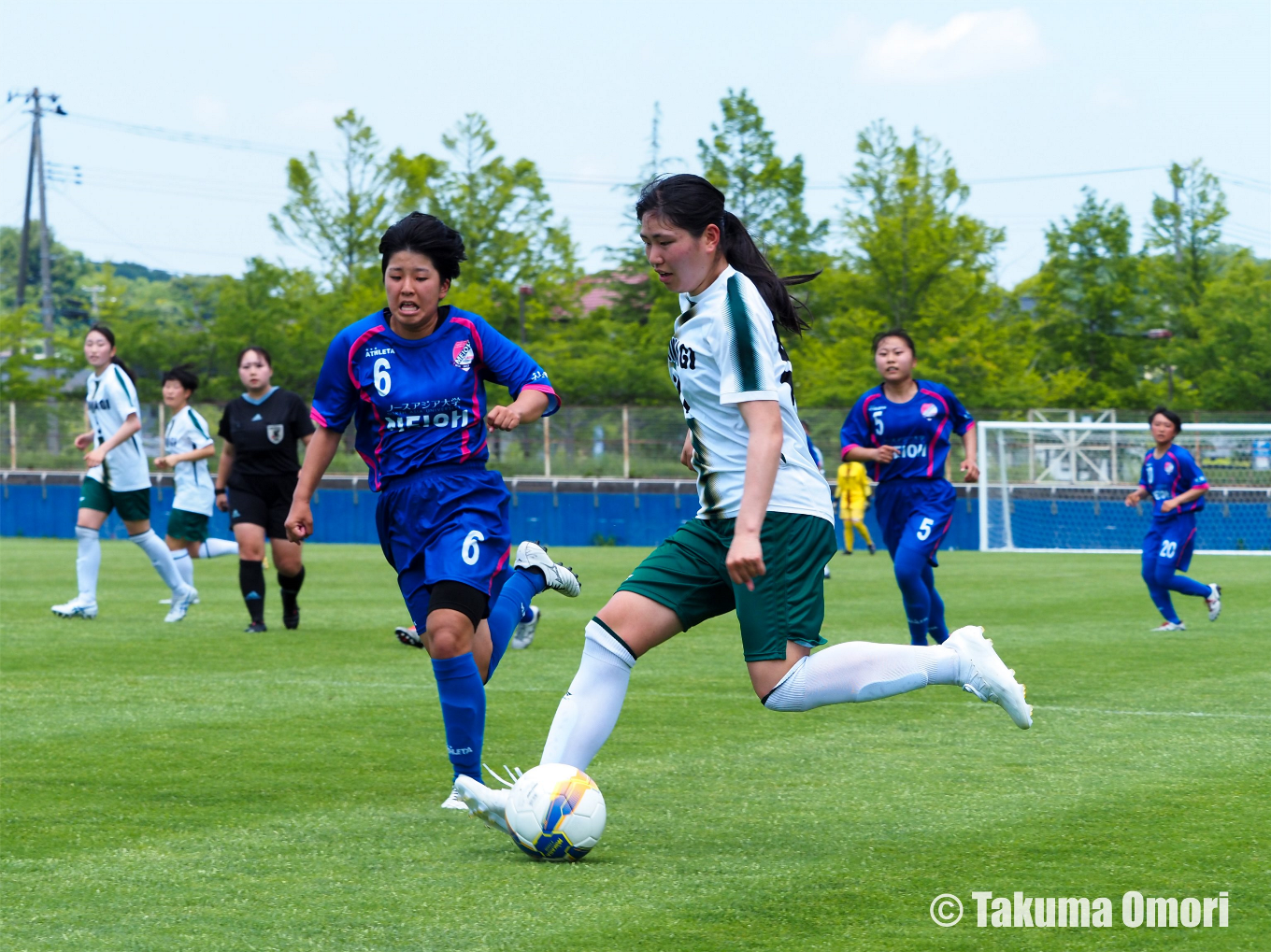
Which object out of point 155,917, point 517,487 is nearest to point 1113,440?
point 517,487

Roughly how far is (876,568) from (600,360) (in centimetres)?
2044

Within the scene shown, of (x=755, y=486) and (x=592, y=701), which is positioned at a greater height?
(x=755, y=486)

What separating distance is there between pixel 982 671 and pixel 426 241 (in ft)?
7.95

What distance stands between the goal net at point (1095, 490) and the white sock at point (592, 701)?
22.2 m

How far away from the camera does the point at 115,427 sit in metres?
12.5

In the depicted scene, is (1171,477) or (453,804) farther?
(1171,477)

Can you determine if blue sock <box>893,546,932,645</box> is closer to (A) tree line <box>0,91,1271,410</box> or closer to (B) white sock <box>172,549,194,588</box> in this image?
(B) white sock <box>172,549,194,588</box>

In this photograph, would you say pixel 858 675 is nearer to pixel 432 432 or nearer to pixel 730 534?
pixel 730 534

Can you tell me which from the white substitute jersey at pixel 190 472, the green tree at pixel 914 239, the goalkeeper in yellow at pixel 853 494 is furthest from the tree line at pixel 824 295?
the white substitute jersey at pixel 190 472

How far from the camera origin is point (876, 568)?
2212 centimetres

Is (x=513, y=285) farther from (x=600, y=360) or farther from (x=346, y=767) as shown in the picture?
(x=346, y=767)

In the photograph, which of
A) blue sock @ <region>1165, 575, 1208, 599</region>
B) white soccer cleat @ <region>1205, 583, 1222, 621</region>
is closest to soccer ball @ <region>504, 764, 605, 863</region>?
blue sock @ <region>1165, 575, 1208, 599</region>

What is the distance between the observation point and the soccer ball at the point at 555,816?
15.1 ft

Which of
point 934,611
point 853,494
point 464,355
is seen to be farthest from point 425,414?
point 853,494
